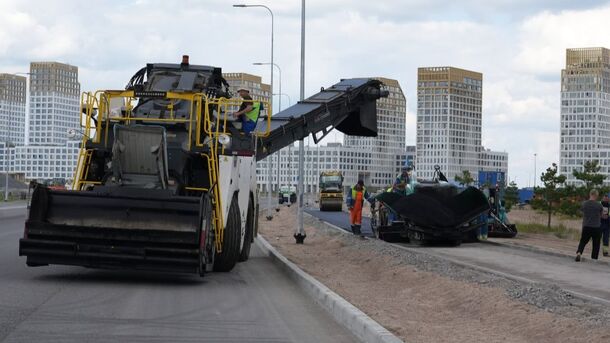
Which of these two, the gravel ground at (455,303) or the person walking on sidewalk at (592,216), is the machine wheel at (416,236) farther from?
the gravel ground at (455,303)

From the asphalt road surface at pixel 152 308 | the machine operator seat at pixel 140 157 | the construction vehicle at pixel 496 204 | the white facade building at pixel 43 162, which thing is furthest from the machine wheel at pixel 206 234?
the white facade building at pixel 43 162

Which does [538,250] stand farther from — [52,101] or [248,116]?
[52,101]

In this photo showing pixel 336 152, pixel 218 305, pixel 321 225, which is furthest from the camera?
pixel 336 152

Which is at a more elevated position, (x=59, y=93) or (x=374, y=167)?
(x=59, y=93)

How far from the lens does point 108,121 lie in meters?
16.3

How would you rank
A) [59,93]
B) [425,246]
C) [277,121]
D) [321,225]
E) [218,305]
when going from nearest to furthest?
[218,305]
[277,121]
[425,246]
[321,225]
[59,93]

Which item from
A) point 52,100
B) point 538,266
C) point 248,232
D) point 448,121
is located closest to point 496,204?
point 538,266

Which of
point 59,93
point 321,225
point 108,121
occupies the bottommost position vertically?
point 321,225

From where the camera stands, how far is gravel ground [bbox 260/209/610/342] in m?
10.4

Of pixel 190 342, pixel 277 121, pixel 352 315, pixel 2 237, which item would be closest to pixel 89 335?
pixel 190 342

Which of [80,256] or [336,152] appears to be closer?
[80,256]

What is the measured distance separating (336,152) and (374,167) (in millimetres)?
8507

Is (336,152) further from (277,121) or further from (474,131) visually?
(277,121)

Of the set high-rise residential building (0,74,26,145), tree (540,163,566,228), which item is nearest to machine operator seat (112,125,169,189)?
tree (540,163,566,228)
